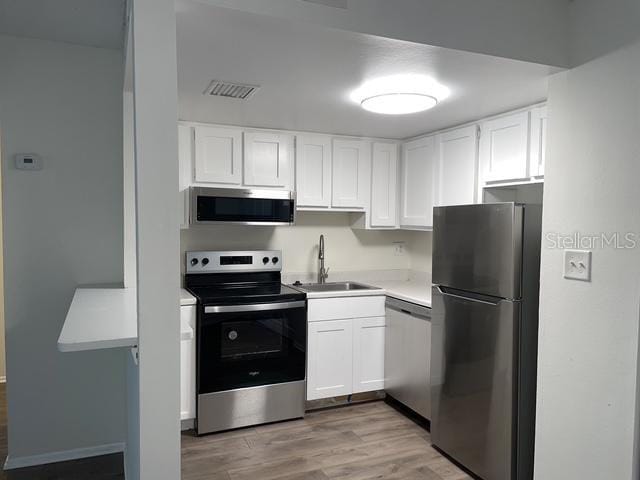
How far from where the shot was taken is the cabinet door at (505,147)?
2.70 meters

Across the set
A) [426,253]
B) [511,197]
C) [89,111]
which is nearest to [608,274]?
[511,197]

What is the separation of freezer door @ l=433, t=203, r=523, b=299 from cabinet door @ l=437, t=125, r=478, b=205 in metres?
0.40

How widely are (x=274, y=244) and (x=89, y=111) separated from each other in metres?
1.71

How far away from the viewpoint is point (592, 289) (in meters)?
1.95

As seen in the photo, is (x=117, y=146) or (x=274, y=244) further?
(x=274, y=244)

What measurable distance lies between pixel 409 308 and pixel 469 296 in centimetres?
75

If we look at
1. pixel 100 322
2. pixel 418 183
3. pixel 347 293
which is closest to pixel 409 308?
pixel 347 293

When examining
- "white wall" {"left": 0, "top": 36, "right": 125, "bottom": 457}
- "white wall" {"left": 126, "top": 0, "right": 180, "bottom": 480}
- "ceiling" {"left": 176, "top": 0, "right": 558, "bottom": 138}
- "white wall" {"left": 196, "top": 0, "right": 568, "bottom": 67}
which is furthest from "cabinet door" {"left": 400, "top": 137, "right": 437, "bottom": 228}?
"white wall" {"left": 126, "top": 0, "right": 180, "bottom": 480}

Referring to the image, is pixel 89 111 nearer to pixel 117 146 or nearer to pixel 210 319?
pixel 117 146

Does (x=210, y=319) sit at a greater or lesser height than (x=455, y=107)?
lesser

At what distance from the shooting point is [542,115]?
260 centimetres

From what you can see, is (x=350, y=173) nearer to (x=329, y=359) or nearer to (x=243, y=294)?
(x=243, y=294)

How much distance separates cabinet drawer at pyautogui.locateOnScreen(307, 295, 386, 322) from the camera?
3.37 metres

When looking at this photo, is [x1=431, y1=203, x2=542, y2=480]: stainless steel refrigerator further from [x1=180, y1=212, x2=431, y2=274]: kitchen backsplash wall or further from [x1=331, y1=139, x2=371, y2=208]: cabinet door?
[x1=180, y1=212, x2=431, y2=274]: kitchen backsplash wall
